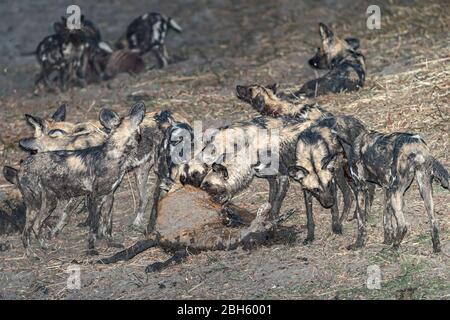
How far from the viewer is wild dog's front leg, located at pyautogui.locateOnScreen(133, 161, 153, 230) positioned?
397 inches

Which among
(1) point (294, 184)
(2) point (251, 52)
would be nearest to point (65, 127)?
(1) point (294, 184)

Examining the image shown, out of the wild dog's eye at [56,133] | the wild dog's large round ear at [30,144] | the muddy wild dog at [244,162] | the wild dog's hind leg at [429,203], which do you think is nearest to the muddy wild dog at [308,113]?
the muddy wild dog at [244,162]

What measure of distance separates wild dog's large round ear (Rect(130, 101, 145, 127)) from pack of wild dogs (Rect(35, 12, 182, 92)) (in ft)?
17.3

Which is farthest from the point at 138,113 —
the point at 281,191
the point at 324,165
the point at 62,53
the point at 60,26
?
the point at 60,26

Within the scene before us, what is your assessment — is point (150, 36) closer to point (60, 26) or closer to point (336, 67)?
point (60, 26)

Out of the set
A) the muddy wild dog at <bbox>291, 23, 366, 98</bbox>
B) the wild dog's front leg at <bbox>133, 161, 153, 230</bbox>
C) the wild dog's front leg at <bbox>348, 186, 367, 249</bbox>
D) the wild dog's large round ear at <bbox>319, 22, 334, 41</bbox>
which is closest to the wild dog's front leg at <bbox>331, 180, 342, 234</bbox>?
the wild dog's front leg at <bbox>348, 186, 367, 249</bbox>

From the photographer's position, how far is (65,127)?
422 inches

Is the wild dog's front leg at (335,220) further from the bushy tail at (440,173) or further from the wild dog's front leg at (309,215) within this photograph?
the bushy tail at (440,173)

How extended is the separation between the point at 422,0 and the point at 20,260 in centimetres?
867

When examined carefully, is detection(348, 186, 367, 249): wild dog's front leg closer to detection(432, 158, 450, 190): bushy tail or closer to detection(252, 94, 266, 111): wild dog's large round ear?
detection(432, 158, 450, 190): bushy tail

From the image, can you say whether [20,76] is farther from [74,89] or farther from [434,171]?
[434,171]

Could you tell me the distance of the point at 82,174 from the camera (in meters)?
9.62

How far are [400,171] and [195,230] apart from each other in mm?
1779

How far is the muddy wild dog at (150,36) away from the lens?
15352 millimetres
